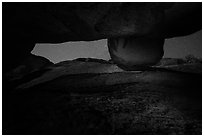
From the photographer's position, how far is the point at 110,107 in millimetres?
3830

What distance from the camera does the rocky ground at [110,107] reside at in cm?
310

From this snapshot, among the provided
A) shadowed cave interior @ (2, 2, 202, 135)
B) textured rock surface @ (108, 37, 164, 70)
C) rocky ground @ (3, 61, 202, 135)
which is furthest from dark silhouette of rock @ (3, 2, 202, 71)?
rocky ground @ (3, 61, 202, 135)

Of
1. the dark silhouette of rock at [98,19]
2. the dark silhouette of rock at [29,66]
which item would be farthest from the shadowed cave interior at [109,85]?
the dark silhouette of rock at [29,66]

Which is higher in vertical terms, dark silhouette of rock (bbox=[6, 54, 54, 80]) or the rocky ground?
dark silhouette of rock (bbox=[6, 54, 54, 80])

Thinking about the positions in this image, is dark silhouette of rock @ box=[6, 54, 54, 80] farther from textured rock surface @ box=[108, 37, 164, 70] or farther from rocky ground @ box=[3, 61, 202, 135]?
textured rock surface @ box=[108, 37, 164, 70]

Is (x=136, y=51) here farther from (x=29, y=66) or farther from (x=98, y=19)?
(x=29, y=66)

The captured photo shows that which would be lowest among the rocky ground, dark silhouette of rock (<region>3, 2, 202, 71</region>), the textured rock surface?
the rocky ground

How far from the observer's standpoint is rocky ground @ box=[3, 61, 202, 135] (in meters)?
3.10

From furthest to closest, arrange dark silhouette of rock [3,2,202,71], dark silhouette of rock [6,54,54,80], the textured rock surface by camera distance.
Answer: dark silhouette of rock [6,54,54,80]
the textured rock surface
dark silhouette of rock [3,2,202,71]

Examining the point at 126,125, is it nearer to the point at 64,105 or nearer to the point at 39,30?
the point at 64,105

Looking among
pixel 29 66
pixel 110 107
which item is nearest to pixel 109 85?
pixel 110 107

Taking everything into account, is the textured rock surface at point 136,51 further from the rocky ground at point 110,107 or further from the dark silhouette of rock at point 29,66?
the dark silhouette of rock at point 29,66

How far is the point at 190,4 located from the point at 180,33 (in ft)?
4.80

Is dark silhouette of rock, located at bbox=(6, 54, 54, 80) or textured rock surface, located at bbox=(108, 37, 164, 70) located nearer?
textured rock surface, located at bbox=(108, 37, 164, 70)
